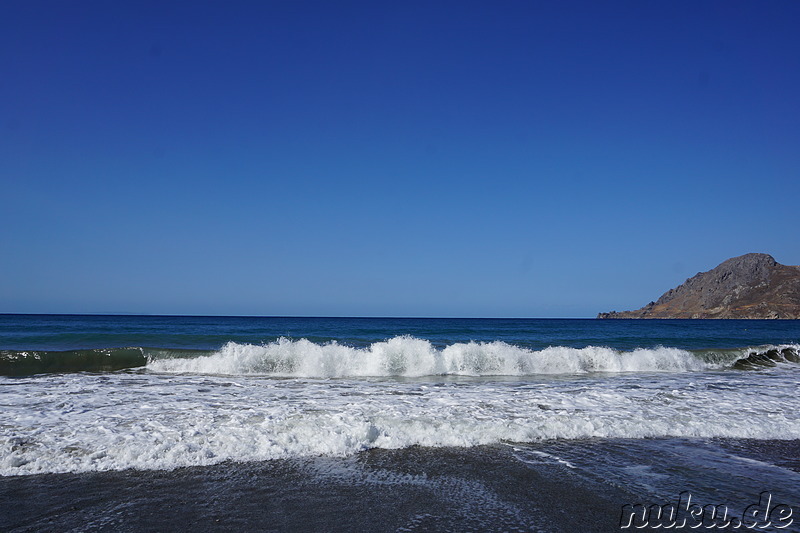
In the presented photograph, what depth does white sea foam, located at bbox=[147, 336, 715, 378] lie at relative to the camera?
15.8 m

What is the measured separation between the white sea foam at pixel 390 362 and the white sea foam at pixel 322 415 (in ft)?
8.83

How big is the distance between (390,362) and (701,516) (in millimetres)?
12501

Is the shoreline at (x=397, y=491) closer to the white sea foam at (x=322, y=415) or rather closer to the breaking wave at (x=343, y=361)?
the white sea foam at (x=322, y=415)

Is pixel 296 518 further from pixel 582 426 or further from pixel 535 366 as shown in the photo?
pixel 535 366

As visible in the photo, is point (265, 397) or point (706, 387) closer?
point (265, 397)

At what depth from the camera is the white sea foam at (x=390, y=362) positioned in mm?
15773

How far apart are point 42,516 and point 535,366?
50.7 ft

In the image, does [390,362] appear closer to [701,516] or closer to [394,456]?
Result: [394,456]

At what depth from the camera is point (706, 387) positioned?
39.2ft

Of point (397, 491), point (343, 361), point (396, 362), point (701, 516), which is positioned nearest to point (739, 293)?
point (396, 362)

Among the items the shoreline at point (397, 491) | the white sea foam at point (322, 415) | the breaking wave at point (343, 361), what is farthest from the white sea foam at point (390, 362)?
the shoreline at point (397, 491)

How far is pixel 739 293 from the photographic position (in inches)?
4230

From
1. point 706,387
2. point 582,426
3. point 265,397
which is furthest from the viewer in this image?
point 706,387

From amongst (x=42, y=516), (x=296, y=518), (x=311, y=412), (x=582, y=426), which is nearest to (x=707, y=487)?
(x=582, y=426)
